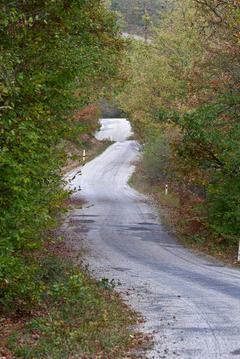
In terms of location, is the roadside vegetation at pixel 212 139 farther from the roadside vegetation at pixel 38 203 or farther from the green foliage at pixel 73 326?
the green foliage at pixel 73 326

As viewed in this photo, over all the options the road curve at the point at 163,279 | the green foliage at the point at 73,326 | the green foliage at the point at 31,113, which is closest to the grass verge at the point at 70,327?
the green foliage at the point at 73,326

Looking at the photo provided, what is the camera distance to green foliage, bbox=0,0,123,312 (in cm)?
949

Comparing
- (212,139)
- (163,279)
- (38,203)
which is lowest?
(163,279)

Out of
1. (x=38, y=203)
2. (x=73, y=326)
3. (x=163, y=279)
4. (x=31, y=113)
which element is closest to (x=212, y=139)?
(x=163, y=279)

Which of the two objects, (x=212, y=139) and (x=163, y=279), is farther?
(x=212, y=139)

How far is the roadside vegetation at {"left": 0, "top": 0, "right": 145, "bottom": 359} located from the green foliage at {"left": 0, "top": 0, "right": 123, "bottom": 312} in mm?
20

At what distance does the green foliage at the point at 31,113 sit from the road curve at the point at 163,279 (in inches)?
106

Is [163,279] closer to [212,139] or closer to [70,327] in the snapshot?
[70,327]

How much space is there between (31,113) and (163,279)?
783cm

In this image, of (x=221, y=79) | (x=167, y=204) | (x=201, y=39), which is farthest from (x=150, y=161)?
(x=221, y=79)

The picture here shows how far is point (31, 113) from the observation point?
1024 cm

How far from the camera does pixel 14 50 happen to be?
1115 cm

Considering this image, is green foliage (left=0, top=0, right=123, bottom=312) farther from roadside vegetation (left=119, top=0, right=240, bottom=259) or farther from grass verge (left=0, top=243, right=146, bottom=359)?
roadside vegetation (left=119, top=0, right=240, bottom=259)

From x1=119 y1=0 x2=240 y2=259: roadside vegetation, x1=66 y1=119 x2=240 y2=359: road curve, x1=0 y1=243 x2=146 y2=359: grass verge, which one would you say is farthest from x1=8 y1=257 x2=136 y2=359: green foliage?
x1=119 y1=0 x2=240 y2=259: roadside vegetation
